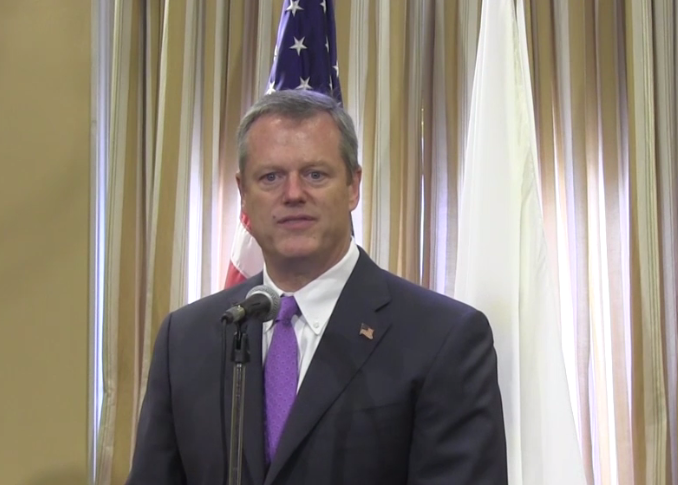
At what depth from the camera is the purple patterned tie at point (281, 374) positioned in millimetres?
1318

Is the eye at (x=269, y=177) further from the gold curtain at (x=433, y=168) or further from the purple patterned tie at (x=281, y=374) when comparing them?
the gold curtain at (x=433, y=168)

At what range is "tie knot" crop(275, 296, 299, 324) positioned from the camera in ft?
4.59

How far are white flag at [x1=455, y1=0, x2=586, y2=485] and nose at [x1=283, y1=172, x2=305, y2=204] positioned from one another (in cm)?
54

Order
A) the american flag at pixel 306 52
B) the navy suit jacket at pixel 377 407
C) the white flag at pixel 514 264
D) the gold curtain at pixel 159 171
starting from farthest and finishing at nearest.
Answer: the gold curtain at pixel 159 171 < the american flag at pixel 306 52 < the white flag at pixel 514 264 < the navy suit jacket at pixel 377 407

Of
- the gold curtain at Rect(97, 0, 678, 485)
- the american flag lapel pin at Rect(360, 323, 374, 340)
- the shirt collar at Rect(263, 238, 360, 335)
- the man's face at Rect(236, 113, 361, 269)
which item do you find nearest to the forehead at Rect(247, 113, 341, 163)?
the man's face at Rect(236, 113, 361, 269)

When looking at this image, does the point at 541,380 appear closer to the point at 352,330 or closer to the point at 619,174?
the point at 352,330

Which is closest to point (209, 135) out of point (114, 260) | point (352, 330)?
point (114, 260)

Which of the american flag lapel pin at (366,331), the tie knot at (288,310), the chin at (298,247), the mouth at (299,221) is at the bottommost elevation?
the american flag lapel pin at (366,331)

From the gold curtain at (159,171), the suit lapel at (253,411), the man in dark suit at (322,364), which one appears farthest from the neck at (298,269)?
the gold curtain at (159,171)

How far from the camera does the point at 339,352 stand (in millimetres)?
1329

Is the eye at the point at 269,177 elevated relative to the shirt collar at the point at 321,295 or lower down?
elevated

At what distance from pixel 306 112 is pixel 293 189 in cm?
17

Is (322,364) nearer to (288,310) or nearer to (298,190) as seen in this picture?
(288,310)

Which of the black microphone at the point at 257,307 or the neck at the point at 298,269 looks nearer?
the black microphone at the point at 257,307
